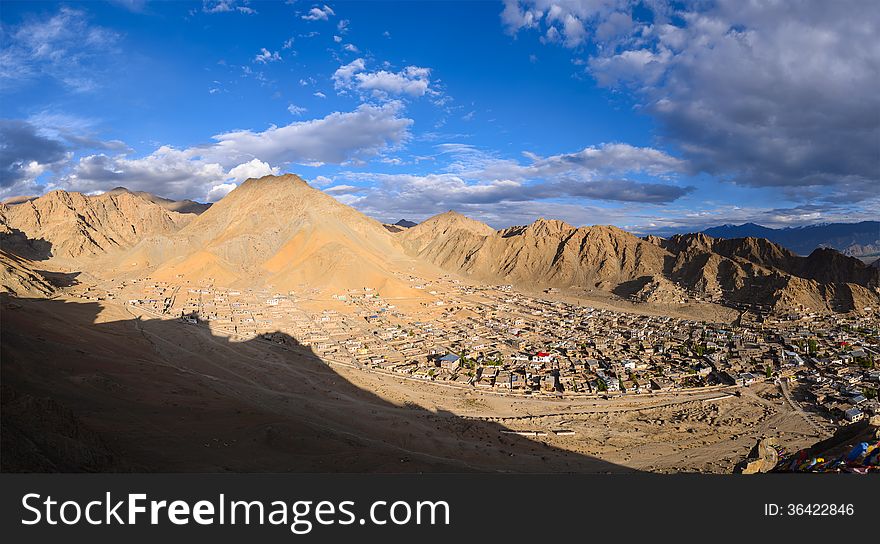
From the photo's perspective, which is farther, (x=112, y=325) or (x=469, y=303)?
(x=469, y=303)

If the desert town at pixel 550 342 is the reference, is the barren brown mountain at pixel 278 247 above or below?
above

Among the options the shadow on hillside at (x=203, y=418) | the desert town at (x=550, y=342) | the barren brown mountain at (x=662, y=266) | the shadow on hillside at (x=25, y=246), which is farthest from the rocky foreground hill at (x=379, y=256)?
the shadow on hillside at (x=203, y=418)

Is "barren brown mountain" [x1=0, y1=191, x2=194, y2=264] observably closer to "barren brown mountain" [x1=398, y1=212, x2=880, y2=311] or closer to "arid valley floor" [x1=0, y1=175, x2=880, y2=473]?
"arid valley floor" [x1=0, y1=175, x2=880, y2=473]

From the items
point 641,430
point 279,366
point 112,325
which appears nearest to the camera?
point 641,430

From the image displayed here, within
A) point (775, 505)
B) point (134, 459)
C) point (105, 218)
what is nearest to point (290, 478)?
point (134, 459)

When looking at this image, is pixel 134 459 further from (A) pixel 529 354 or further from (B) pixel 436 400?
(A) pixel 529 354

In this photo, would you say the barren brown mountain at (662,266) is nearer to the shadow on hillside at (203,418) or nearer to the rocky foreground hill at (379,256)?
the rocky foreground hill at (379,256)
